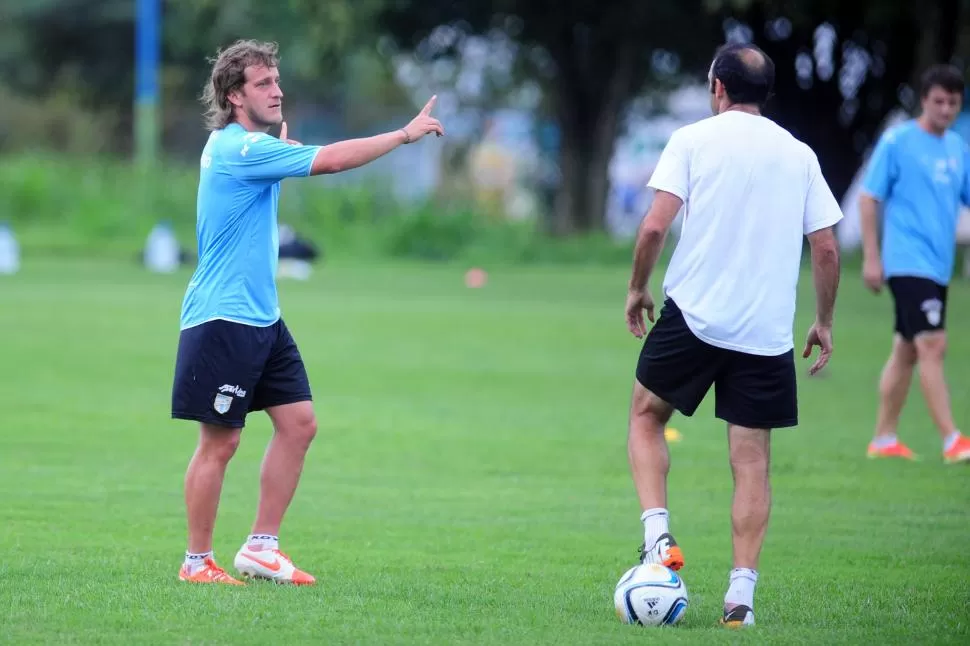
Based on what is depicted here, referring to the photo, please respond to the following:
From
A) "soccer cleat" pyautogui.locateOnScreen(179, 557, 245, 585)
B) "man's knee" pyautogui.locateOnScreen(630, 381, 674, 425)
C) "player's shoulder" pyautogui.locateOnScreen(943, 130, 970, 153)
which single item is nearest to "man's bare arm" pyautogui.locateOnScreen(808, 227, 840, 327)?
"man's knee" pyautogui.locateOnScreen(630, 381, 674, 425)

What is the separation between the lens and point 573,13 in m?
38.5

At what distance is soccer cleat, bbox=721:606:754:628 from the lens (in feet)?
19.6

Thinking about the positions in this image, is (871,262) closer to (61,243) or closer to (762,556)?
(762,556)

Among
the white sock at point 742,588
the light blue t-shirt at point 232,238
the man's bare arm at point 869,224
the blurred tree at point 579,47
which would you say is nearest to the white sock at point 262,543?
the light blue t-shirt at point 232,238

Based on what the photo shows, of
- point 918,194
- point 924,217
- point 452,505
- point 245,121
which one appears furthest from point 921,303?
point 245,121

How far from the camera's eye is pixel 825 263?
20.3 feet

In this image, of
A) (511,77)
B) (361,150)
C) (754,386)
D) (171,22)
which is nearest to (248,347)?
(361,150)

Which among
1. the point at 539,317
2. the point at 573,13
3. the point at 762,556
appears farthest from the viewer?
the point at 573,13

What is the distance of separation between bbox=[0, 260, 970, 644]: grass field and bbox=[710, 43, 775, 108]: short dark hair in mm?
2045

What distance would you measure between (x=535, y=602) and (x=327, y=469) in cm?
403

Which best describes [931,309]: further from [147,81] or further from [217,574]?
[147,81]

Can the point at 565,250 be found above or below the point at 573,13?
below

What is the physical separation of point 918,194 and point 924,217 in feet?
0.54

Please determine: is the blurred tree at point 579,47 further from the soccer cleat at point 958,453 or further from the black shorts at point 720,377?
the black shorts at point 720,377
